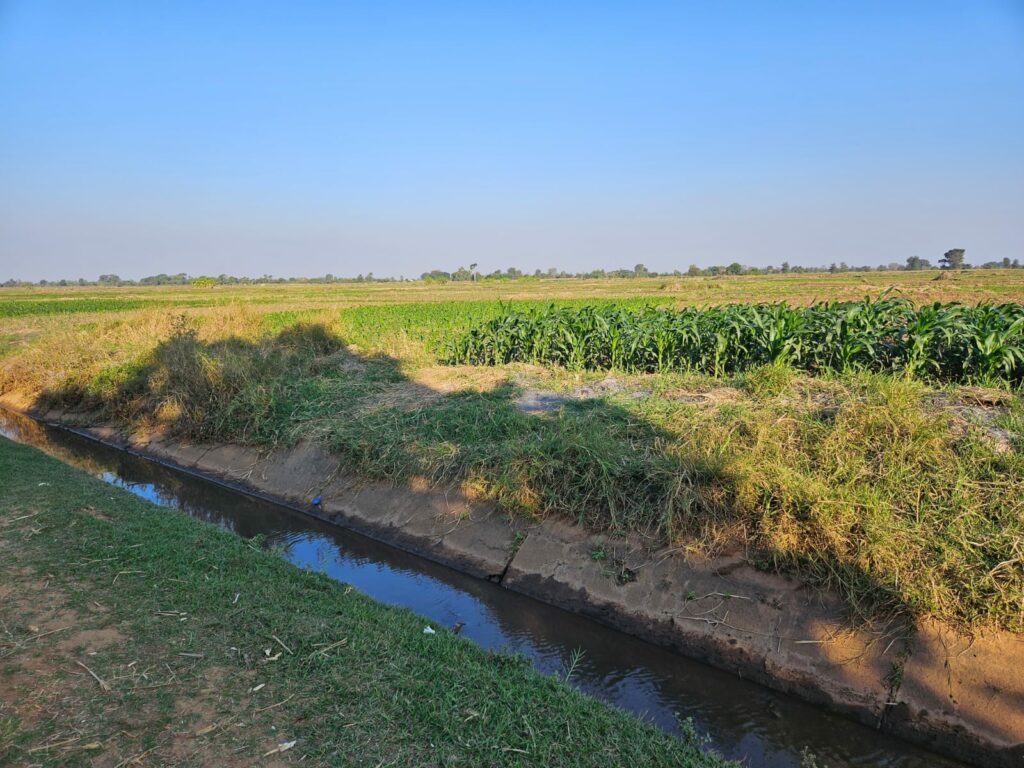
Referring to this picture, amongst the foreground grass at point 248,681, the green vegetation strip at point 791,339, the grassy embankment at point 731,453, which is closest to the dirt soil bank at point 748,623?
the grassy embankment at point 731,453

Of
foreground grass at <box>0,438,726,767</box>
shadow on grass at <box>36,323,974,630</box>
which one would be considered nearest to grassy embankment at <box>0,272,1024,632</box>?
shadow on grass at <box>36,323,974,630</box>

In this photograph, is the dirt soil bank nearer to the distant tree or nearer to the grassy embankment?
the grassy embankment

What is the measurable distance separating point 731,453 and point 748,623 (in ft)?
5.36

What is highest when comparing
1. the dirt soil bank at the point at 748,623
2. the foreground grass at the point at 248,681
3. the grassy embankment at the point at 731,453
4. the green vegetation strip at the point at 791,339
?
the green vegetation strip at the point at 791,339

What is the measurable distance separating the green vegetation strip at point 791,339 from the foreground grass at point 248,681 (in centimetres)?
618

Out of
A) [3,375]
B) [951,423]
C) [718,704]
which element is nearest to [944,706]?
[718,704]

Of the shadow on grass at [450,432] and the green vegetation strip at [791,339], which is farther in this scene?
the green vegetation strip at [791,339]

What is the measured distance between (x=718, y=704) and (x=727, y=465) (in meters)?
2.04

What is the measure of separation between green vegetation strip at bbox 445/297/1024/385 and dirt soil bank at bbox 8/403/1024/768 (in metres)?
3.90

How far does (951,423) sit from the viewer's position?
582cm

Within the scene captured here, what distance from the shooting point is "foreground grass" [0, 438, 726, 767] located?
301 cm

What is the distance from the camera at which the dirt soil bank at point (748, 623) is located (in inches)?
159

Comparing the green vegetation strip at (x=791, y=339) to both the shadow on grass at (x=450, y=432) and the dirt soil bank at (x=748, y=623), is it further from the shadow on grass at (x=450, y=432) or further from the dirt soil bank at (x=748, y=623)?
the dirt soil bank at (x=748, y=623)

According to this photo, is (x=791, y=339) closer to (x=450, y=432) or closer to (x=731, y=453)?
(x=731, y=453)
